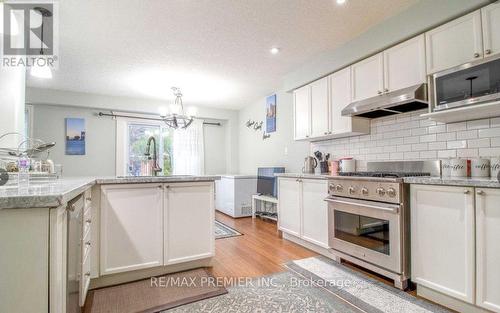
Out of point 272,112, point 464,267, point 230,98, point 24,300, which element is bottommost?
point 464,267

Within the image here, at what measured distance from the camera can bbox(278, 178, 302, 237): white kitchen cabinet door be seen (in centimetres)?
311

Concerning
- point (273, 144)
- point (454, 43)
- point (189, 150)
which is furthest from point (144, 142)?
point (454, 43)

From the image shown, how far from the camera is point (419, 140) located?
2430mm

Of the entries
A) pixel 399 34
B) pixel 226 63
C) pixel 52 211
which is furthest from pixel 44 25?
pixel 399 34

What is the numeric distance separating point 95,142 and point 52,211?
15.6 ft

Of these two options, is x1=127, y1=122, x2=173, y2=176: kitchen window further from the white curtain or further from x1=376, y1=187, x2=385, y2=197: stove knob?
x1=376, y1=187, x2=385, y2=197: stove knob

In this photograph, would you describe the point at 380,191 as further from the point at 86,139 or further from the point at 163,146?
the point at 86,139

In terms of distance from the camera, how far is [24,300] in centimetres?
89

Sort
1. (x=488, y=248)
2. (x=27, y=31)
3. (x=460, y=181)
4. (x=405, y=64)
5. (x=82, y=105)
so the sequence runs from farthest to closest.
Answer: (x=82, y=105) → (x=27, y=31) → (x=405, y=64) → (x=460, y=181) → (x=488, y=248)

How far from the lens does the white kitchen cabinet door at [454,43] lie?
1.87m

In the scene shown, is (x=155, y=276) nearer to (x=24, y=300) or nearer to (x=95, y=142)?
(x=24, y=300)

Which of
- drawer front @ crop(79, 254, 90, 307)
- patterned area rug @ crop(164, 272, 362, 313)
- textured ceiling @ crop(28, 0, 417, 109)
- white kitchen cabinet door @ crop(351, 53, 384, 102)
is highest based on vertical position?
textured ceiling @ crop(28, 0, 417, 109)

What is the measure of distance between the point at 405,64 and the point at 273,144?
283cm

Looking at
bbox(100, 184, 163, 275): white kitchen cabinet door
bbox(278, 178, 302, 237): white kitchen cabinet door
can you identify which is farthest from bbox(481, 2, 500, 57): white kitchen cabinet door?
bbox(100, 184, 163, 275): white kitchen cabinet door
